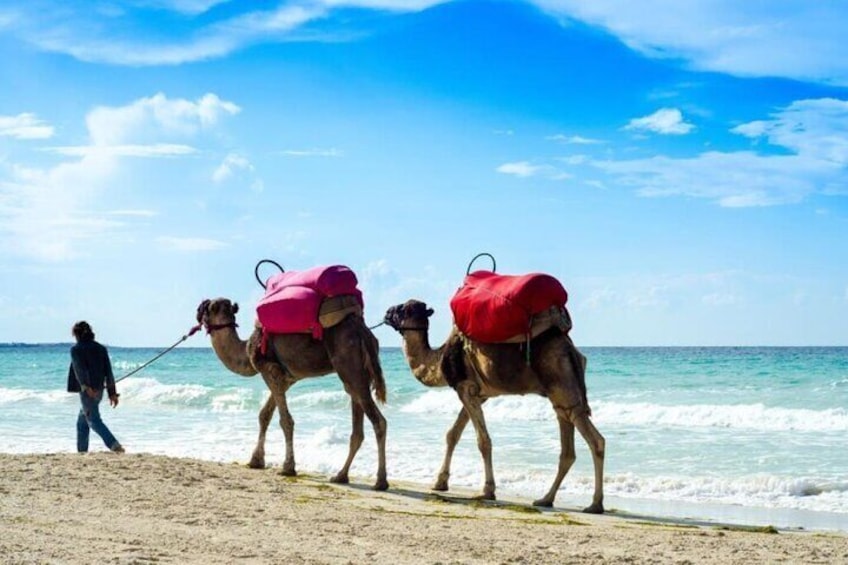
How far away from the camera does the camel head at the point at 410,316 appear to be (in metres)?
12.4

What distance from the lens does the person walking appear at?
13.9m

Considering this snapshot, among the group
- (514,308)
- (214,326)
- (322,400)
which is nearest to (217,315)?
(214,326)

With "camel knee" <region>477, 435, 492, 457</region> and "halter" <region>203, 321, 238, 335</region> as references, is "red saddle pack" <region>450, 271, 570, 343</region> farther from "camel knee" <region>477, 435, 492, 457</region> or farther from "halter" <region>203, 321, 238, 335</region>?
"halter" <region>203, 321, 238, 335</region>

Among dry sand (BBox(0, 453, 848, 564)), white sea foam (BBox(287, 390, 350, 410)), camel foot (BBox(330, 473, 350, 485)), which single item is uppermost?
dry sand (BBox(0, 453, 848, 564))

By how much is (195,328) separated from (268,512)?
4.76 m

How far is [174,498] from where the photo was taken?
10.0 meters

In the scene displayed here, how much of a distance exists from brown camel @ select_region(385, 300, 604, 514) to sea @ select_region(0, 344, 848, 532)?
78 centimetres

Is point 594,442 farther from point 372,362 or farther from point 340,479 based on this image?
point 340,479

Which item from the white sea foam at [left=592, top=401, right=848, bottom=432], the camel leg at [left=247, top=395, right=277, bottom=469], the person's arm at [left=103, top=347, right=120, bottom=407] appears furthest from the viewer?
the white sea foam at [left=592, top=401, right=848, bottom=432]

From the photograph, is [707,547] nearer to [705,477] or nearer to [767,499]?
[767,499]

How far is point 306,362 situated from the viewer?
12.9 m

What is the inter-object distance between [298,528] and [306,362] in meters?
4.24

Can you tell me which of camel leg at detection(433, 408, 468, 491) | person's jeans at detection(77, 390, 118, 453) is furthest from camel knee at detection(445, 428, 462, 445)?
person's jeans at detection(77, 390, 118, 453)

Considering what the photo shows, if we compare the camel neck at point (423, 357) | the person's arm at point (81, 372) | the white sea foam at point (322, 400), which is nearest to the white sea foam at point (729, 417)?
the white sea foam at point (322, 400)
